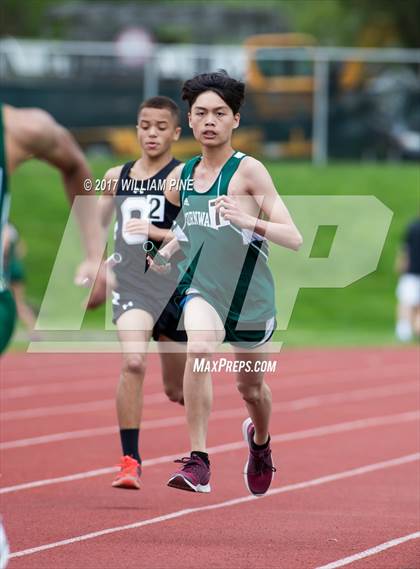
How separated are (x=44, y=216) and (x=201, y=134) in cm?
1950

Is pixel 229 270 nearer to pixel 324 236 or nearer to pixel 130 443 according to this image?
pixel 130 443

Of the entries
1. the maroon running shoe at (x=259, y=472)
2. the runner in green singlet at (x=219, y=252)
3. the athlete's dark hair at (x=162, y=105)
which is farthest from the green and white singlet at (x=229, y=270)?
the athlete's dark hair at (x=162, y=105)

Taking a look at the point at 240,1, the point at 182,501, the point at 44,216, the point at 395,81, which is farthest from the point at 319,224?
the point at 240,1

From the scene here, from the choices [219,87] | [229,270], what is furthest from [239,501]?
[219,87]

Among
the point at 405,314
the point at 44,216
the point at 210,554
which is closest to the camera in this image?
the point at 210,554

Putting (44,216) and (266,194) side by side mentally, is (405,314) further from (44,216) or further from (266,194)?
(266,194)

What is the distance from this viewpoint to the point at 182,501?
26.2 ft

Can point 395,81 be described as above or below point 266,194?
above

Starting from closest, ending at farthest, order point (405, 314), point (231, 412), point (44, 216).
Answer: point (231, 412)
point (405, 314)
point (44, 216)

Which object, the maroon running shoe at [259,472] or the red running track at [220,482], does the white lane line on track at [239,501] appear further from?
the maroon running shoe at [259,472]

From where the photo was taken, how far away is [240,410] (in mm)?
12898

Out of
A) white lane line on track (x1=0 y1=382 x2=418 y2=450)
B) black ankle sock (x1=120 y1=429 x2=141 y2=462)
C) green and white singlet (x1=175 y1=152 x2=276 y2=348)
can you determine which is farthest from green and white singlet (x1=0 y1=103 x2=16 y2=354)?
white lane line on track (x1=0 y1=382 x2=418 y2=450)

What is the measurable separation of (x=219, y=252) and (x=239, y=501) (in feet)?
5.46

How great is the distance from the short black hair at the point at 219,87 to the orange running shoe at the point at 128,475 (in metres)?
1.87
